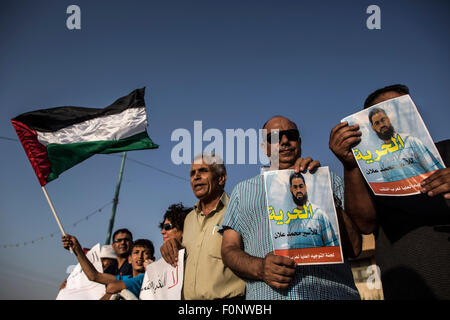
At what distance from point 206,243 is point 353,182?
5.18 ft

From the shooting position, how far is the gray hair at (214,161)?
11.7 feet

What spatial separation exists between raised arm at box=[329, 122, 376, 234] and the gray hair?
182 centimetres

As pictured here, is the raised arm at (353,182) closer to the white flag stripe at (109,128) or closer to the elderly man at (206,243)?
the elderly man at (206,243)

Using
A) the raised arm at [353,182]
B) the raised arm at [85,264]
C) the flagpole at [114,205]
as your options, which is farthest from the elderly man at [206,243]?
the flagpole at [114,205]

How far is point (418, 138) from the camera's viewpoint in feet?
5.47

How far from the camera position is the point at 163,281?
10.2 feet

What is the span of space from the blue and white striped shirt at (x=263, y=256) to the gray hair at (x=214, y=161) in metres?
1.14

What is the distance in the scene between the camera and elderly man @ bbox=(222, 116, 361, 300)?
1.83 m

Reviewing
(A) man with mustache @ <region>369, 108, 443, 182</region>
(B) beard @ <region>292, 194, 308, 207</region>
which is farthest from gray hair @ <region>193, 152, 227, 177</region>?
(A) man with mustache @ <region>369, 108, 443, 182</region>

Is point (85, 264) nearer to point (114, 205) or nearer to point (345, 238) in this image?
point (345, 238)

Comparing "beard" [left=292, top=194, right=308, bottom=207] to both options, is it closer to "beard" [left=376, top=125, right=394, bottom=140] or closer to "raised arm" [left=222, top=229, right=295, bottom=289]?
"raised arm" [left=222, top=229, right=295, bottom=289]

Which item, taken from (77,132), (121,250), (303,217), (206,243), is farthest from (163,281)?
(77,132)

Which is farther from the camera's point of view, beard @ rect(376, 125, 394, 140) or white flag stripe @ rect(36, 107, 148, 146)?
white flag stripe @ rect(36, 107, 148, 146)
